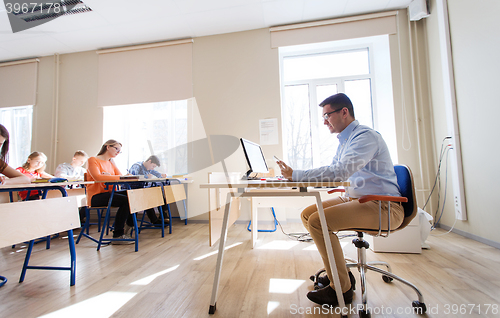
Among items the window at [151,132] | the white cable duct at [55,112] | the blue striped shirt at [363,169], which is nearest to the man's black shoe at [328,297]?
the blue striped shirt at [363,169]

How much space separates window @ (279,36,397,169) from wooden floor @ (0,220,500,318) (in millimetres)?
1655

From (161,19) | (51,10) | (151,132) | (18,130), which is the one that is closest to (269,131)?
(151,132)

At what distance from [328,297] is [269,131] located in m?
2.54

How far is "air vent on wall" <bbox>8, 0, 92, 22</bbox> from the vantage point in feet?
10.4

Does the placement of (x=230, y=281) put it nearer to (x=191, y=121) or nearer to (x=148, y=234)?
(x=148, y=234)

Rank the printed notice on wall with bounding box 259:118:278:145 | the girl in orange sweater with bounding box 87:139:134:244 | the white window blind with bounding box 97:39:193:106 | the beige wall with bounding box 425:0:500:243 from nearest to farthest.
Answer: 1. the beige wall with bounding box 425:0:500:243
2. the girl in orange sweater with bounding box 87:139:134:244
3. the printed notice on wall with bounding box 259:118:278:145
4. the white window blind with bounding box 97:39:193:106

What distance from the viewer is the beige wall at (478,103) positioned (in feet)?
7.00

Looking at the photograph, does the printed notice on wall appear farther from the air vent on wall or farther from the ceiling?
the air vent on wall

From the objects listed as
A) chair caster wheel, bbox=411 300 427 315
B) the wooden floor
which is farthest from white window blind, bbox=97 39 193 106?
chair caster wheel, bbox=411 300 427 315

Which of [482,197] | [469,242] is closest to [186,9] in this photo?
[482,197]

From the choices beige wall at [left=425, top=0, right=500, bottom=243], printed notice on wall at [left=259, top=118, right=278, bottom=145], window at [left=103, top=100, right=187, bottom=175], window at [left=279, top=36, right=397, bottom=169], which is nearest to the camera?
beige wall at [left=425, top=0, right=500, bottom=243]

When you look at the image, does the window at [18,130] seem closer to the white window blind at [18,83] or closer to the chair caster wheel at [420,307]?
the white window blind at [18,83]

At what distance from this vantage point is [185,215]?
3623 millimetres

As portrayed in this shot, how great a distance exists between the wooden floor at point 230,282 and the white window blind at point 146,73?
2.42 meters
